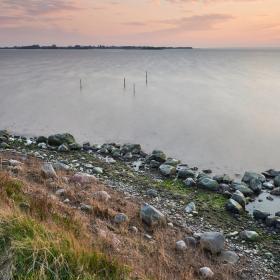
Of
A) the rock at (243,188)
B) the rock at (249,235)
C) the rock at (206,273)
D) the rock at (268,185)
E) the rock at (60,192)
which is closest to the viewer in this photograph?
the rock at (206,273)

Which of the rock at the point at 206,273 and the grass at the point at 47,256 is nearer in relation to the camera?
the grass at the point at 47,256

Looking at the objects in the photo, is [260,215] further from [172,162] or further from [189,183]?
[172,162]

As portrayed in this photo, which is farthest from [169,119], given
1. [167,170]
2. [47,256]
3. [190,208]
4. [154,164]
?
[47,256]

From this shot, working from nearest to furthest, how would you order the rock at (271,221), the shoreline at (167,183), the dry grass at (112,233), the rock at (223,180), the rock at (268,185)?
1. the dry grass at (112,233)
2. the shoreline at (167,183)
3. the rock at (271,221)
4. the rock at (268,185)
5. the rock at (223,180)

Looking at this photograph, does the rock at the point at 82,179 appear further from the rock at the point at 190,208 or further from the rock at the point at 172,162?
the rock at the point at 172,162

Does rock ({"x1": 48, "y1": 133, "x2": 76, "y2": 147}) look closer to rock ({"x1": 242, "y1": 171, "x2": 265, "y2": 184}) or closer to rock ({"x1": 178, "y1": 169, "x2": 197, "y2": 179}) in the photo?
rock ({"x1": 178, "y1": 169, "x2": 197, "y2": 179})

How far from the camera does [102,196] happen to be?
13.5m

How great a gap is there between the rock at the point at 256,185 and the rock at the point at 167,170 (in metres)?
3.72

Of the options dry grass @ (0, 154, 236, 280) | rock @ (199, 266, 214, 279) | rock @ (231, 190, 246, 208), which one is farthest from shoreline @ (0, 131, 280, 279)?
rock @ (199, 266, 214, 279)

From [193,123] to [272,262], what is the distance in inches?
952

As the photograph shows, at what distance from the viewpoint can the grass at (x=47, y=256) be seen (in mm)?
6109

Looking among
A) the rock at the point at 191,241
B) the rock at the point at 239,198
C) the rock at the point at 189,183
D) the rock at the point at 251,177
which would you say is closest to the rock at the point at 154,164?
the rock at the point at 189,183

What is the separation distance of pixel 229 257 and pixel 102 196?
488 cm

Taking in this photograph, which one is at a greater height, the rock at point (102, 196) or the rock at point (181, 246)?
the rock at point (102, 196)
